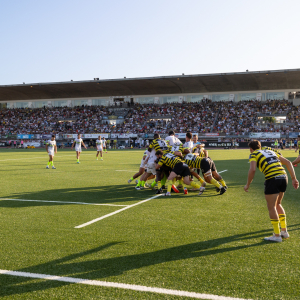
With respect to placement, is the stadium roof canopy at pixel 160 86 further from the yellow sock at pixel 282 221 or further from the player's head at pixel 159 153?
the yellow sock at pixel 282 221

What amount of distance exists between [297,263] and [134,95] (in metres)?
63.7

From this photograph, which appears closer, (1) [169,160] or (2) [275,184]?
(2) [275,184]

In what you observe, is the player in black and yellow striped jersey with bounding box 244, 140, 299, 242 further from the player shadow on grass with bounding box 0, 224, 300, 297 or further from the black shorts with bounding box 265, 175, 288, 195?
the player shadow on grass with bounding box 0, 224, 300, 297

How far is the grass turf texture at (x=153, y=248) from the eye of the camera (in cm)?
346

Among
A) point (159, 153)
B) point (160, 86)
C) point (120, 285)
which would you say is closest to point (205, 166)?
point (159, 153)

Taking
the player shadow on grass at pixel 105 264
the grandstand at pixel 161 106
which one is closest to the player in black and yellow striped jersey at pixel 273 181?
the player shadow on grass at pixel 105 264

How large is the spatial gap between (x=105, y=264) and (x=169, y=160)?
5.42 meters

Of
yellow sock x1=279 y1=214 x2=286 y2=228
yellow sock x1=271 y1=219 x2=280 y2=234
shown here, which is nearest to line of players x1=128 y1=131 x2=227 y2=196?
yellow sock x1=279 y1=214 x2=286 y2=228

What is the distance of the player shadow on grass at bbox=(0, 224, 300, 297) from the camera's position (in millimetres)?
3533

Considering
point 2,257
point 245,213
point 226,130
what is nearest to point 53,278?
point 2,257

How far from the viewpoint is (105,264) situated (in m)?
4.09

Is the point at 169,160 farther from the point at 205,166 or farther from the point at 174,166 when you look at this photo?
the point at 205,166

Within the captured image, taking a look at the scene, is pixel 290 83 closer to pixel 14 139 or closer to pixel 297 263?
pixel 14 139

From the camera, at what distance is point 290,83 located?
55.7 m
